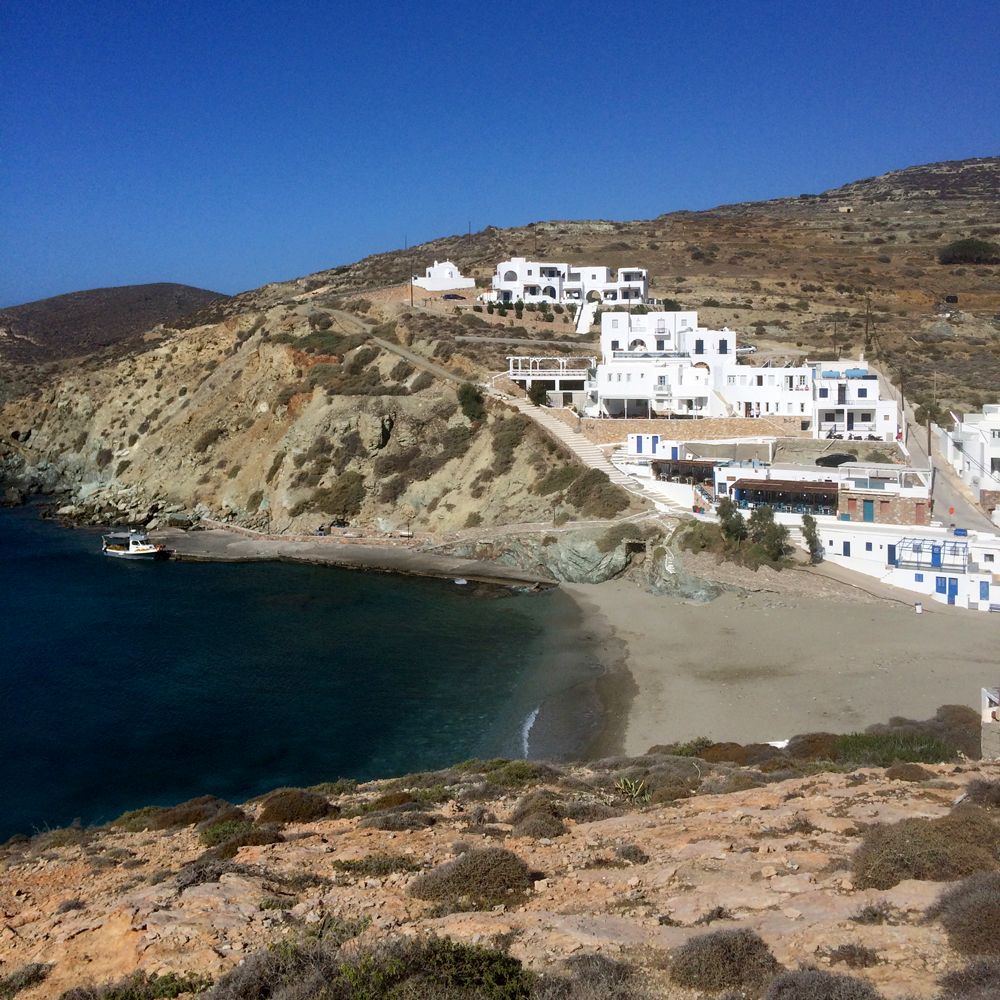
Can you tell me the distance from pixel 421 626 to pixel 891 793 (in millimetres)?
20838

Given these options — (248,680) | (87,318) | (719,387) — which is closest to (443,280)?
(719,387)

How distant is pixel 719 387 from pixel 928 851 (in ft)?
128

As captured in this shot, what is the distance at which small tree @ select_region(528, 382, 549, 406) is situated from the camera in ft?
161

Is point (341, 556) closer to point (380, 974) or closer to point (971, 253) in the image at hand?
point (380, 974)

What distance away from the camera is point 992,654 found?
24172 millimetres

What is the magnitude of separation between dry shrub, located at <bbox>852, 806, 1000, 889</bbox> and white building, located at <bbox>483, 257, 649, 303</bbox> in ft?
194

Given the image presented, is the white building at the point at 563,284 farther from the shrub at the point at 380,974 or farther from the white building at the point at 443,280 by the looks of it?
the shrub at the point at 380,974

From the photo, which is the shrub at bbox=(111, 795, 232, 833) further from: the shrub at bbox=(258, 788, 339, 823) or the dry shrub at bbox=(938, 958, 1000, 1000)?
the dry shrub at bbox=(938, 958, 1000, 1000)

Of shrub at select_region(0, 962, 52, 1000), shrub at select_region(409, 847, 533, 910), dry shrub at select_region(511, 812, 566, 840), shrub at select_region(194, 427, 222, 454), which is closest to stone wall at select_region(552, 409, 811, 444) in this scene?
shrub at select_region(194, 427, 222, 454)

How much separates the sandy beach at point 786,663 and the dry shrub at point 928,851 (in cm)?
1083

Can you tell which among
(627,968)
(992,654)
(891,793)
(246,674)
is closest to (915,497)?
(992,654)

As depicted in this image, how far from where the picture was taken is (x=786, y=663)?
25234mm

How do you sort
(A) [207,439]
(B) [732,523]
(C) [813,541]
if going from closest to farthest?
(C) [813,541] → (B) [732,523] → (A) [207,439]

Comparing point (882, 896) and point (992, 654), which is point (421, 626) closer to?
point (992, 654)
